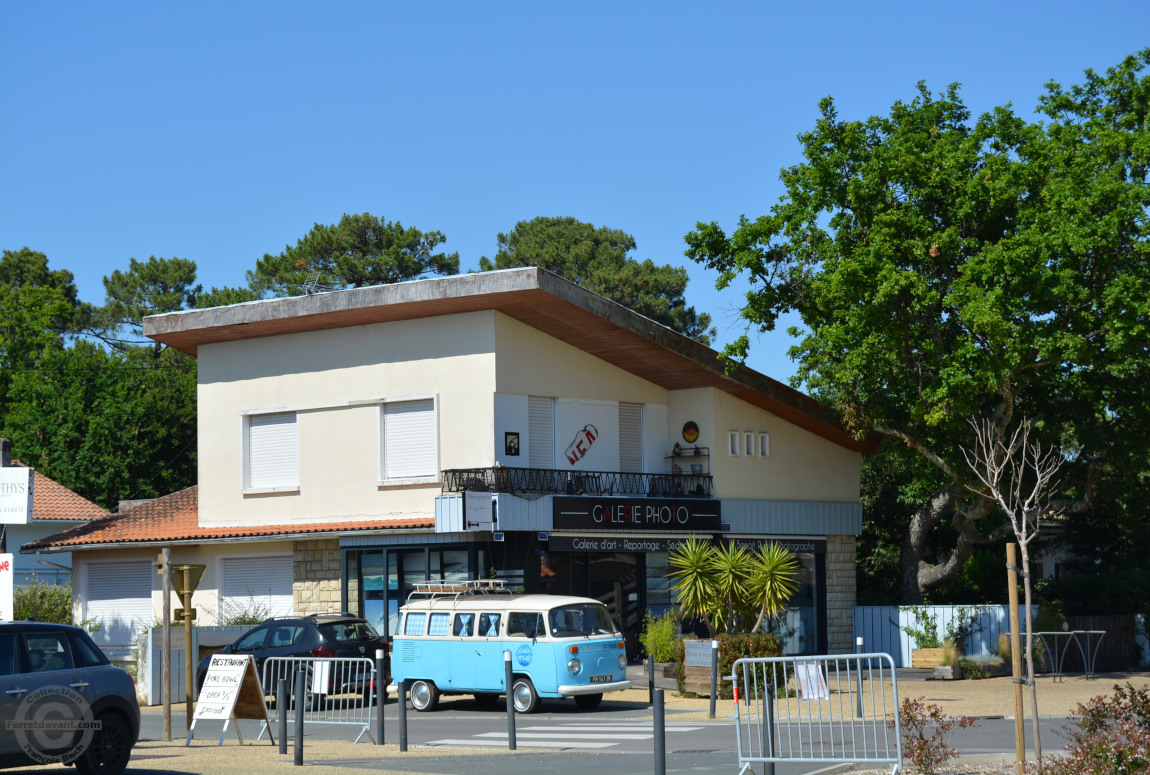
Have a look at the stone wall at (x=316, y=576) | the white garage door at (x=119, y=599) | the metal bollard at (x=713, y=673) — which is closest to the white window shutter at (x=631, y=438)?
the stone wall at (x=316, y=576)

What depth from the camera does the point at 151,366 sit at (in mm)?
64750

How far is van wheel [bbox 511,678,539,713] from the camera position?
2108 centimetres

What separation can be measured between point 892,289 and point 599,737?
11743mm

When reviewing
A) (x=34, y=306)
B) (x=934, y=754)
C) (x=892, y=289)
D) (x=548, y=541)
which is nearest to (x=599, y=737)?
(x=934, y=754)

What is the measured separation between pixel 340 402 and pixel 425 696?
9205 millimetres

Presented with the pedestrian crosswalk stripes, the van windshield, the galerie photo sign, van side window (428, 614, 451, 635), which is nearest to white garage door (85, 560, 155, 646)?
the galerie photo sign

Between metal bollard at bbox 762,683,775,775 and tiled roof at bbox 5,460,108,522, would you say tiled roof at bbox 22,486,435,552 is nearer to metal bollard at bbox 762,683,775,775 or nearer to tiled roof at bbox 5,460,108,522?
tiled roof at bbox 5,460,108,522

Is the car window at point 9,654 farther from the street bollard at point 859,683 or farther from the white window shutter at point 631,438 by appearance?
the white window shutter at point 631,438

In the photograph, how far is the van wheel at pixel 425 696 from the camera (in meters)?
22.1

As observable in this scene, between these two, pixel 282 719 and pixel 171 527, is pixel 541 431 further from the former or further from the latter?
pixel 282 719

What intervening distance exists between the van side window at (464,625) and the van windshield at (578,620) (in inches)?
57.1

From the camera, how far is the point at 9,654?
13.0m

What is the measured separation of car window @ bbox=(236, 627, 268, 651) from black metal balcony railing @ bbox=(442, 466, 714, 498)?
4.90 meters

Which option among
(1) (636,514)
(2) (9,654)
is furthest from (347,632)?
(2) (9,654)
